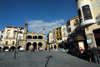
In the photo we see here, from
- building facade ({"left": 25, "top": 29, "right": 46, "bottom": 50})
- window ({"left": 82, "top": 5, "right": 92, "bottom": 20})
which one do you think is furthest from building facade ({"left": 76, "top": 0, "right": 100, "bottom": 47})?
building facade ({"left": 25, "top": 29, "right": 46, "bottom": 50})

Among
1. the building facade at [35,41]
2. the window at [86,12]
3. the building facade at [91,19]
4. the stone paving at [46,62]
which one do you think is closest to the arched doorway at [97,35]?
the building facade at [91,19]

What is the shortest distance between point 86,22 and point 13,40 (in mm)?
42653

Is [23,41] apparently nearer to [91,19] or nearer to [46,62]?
[46,62]

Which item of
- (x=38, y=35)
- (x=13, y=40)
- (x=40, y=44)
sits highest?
(x=38, y=35)

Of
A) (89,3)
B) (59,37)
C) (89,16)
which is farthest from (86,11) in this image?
(59,37)

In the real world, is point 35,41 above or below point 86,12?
below

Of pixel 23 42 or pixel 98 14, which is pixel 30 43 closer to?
pixel 23 42

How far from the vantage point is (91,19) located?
9656mm

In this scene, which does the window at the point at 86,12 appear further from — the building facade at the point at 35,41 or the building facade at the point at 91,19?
the building facade at the point at 35,41

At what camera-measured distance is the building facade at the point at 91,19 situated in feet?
30.3

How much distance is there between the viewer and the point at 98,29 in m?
9.04

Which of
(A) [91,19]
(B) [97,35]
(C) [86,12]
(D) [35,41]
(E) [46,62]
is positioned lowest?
(E) [46,62]

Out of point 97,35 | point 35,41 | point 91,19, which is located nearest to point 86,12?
point 91,19

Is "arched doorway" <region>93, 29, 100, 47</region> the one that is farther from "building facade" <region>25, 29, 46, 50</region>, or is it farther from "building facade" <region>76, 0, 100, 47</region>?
"building facade" <region>25, 29, 46, 50</region>
